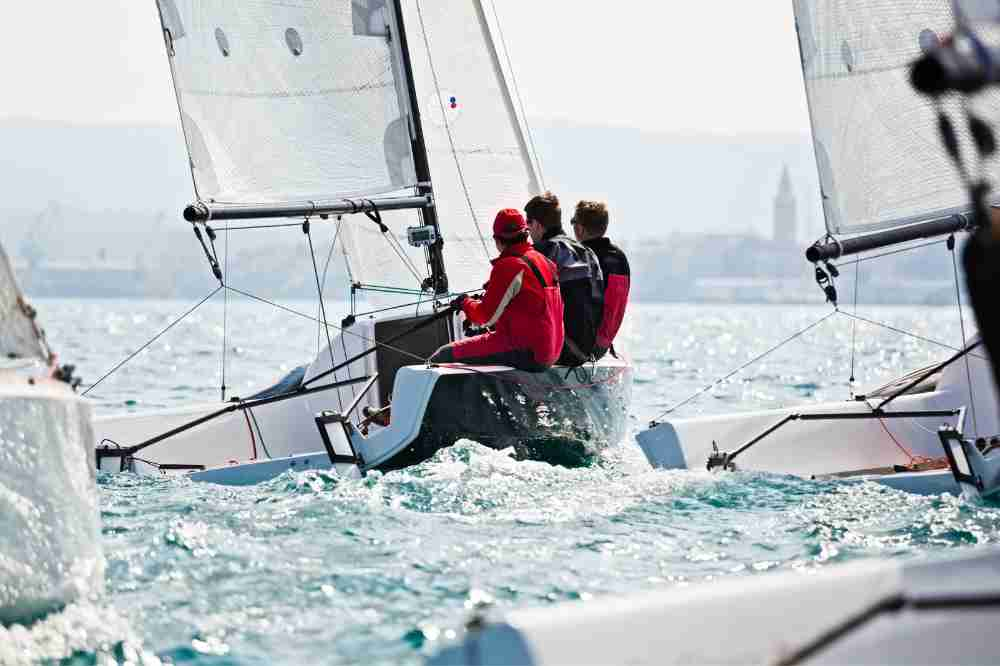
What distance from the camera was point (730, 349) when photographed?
29.8m

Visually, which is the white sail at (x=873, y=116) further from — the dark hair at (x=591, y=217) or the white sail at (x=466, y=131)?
the white sail at (x=466, y=131)

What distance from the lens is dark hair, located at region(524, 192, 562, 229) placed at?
248 inches

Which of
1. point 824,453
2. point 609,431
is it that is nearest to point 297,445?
point 609,431

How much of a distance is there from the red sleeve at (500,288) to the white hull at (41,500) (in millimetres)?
2659

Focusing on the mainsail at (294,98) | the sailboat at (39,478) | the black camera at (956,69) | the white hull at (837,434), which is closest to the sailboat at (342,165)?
the mainsail at (294,98)

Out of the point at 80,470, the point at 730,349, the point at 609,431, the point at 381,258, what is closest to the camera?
the point at 80,470

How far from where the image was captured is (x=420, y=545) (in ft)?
14.3

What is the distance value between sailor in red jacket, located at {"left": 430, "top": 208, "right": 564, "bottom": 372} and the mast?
1493mm

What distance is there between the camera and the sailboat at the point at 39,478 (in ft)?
10.6

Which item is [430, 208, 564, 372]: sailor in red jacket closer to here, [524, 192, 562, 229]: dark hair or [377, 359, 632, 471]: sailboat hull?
[377, 359, 632, 471]: sailboat hull

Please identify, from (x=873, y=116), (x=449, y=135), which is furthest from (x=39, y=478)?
(x=449, y=135)

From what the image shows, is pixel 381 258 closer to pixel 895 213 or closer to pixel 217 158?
pixel 217 158

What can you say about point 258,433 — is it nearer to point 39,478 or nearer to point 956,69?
point 39,478

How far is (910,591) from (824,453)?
4.27 meters
